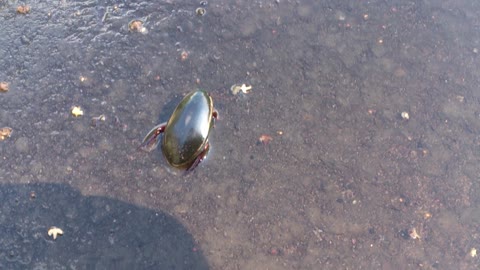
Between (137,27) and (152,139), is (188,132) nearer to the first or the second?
(152,139)

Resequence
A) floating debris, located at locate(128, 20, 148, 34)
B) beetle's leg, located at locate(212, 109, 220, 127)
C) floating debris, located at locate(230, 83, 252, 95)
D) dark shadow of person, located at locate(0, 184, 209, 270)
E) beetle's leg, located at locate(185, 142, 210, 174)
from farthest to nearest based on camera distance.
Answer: floating debris, located at locate(128, 20, 148, 34), floating debris, located at locate(230, 83, 252, 95), beetle's leg, located at locate(212, 109, 220, 127), beetle's leg, located at locate(185, 142, 210, 174), dark shadow of person, located at locate(0, 184, 209, 270)

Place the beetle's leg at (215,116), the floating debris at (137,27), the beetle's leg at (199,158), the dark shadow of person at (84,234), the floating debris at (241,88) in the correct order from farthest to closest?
the floating debris at (137,27) < the floating debris at (241,88) < the beetle's leg at (215,116) < the beetle's leg at (199,158) < the dark shadow of person at (84,234)

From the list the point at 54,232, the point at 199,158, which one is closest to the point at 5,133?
the point at 54,232

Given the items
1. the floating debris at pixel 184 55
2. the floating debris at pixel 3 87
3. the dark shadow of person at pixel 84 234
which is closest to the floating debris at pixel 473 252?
the dark shadow of person at pixel 84 234

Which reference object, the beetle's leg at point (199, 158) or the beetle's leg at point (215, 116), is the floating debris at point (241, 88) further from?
the beetle's leg at point (199, 158)

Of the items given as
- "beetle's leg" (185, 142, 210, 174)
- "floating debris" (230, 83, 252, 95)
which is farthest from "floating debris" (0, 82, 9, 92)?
"floating debris" (230, 83, 252, 95)

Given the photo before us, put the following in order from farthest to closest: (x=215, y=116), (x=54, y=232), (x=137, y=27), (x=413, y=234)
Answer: (x=137, y=27), (x=215, y=116), (x=413, y=234), (x=54, y=232)

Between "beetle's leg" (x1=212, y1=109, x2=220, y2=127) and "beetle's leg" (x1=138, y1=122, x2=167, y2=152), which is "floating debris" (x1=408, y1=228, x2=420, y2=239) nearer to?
"beetle's leg" (x1=212, y1=109, x2=220, y2=127)

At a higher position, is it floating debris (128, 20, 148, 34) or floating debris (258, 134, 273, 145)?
floating debris (128, 20, 148, 34)
